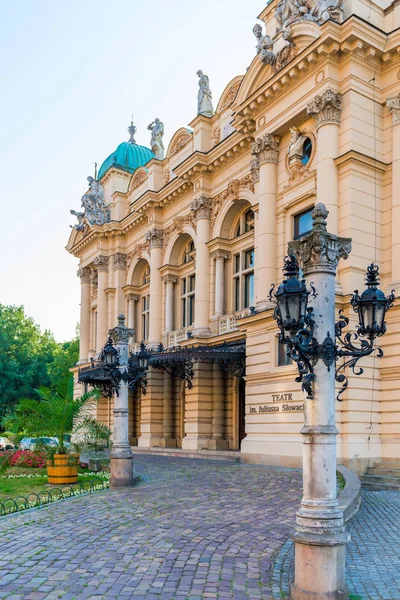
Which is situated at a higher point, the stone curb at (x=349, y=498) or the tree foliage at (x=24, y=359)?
the tree foliage at (x=24, y=359)

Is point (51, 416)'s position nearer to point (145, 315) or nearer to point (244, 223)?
point (244, 223)

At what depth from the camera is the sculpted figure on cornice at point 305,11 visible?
19406 mm

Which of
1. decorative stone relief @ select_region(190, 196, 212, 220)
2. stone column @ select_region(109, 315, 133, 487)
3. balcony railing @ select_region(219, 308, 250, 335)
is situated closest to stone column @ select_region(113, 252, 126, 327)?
decorative stone relief @ select_region(190, 196, 212, 220)

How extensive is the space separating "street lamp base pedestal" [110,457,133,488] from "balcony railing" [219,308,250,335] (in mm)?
11656

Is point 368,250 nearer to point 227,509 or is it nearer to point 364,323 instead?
point 227,509

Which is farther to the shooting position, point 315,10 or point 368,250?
point 315,10

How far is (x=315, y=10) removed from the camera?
798 inches

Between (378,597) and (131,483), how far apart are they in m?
9.13

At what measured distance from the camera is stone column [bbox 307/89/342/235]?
1862cm

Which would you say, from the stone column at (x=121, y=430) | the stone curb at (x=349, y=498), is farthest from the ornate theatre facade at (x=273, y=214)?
the stone column at (x=121, y=430)

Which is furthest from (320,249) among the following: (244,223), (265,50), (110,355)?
(244,223)

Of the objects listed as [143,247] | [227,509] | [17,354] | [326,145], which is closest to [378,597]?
[227,509]

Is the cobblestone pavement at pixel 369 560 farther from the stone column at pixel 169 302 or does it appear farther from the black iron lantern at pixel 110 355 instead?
the stone column at pixel 169 302

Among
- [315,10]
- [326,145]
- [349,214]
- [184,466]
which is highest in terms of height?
[315,10]
